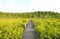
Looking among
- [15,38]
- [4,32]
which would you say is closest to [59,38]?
[15,38]

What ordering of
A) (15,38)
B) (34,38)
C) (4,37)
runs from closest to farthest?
(4,37)
(15,38)
(34,38)

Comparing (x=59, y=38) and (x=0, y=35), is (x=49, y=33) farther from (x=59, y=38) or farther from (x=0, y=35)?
(x=0, y=35)

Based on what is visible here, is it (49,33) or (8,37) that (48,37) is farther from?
(8,37)

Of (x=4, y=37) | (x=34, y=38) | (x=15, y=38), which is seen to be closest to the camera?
(x=4, y=37)

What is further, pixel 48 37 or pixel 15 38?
pixel 15 38

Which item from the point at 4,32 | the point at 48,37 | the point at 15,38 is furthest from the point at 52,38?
the point at 4,32

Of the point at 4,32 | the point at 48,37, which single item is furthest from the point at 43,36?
the point at 4,32

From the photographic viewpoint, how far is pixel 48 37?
16938mm

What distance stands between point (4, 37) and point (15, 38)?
1.38m

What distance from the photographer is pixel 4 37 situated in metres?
16.9

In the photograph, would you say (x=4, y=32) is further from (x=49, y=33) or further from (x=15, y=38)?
(x=49, y=33)

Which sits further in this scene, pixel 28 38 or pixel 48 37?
pixel 28 38

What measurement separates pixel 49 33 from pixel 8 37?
3017 millimetres

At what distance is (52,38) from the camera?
56.7ft
